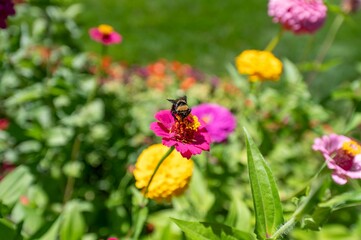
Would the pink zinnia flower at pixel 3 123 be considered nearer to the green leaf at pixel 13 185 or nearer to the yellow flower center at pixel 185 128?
the green leaf at pixel 13 185

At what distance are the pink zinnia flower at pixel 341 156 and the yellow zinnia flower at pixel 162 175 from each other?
0.35 m

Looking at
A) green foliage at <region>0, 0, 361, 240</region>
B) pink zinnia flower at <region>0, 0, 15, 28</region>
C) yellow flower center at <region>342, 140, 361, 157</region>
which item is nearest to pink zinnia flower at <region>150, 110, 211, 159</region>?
green foliage at <region>0, 0, 361, 240</region>

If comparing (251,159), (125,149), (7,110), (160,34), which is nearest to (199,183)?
(125,149)

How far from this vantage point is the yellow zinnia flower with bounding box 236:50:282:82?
1.63 m

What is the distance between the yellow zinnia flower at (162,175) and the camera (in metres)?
1.21

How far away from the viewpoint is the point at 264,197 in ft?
3.25

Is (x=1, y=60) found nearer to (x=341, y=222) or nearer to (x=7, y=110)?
(x=7, y=110)

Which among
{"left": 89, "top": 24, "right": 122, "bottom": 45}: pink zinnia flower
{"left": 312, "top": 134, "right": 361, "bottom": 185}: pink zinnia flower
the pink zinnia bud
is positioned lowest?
{"left": 312, "top": 134, "right": 361, "bottom": 185}: pink zinnia flower

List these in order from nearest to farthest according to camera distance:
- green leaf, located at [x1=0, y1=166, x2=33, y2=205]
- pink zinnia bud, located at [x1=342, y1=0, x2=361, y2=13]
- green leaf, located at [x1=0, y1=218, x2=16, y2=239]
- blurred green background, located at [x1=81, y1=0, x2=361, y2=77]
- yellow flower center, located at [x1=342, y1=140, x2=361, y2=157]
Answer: yellow flower center, located at [x1=342, y1=140, x2=361, y2=157] < green leaf, located at [x1=0, y1=218, x2=16, y2=239] < green leaf, located at [x1=0, y1=166, x2=33, y2=205] < pink zinnia bud, located at [x1=342, y1=0, x2=361, y2=13] < blurred green background, located at [x1=81, y1=0, x2=361, y2=77]

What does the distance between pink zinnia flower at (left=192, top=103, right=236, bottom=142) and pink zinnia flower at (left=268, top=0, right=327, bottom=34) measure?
1.23 feet

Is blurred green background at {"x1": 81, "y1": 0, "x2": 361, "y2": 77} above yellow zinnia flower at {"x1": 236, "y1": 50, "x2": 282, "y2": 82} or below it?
above

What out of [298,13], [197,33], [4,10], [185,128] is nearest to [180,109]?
[185,128]

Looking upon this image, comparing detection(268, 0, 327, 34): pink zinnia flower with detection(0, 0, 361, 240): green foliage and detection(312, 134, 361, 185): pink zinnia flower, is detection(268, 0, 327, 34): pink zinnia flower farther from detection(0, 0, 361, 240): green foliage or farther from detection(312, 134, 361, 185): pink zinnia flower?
detection(312, 134, 361, 185): pink zinnia flower

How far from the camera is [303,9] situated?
1.61 meters
